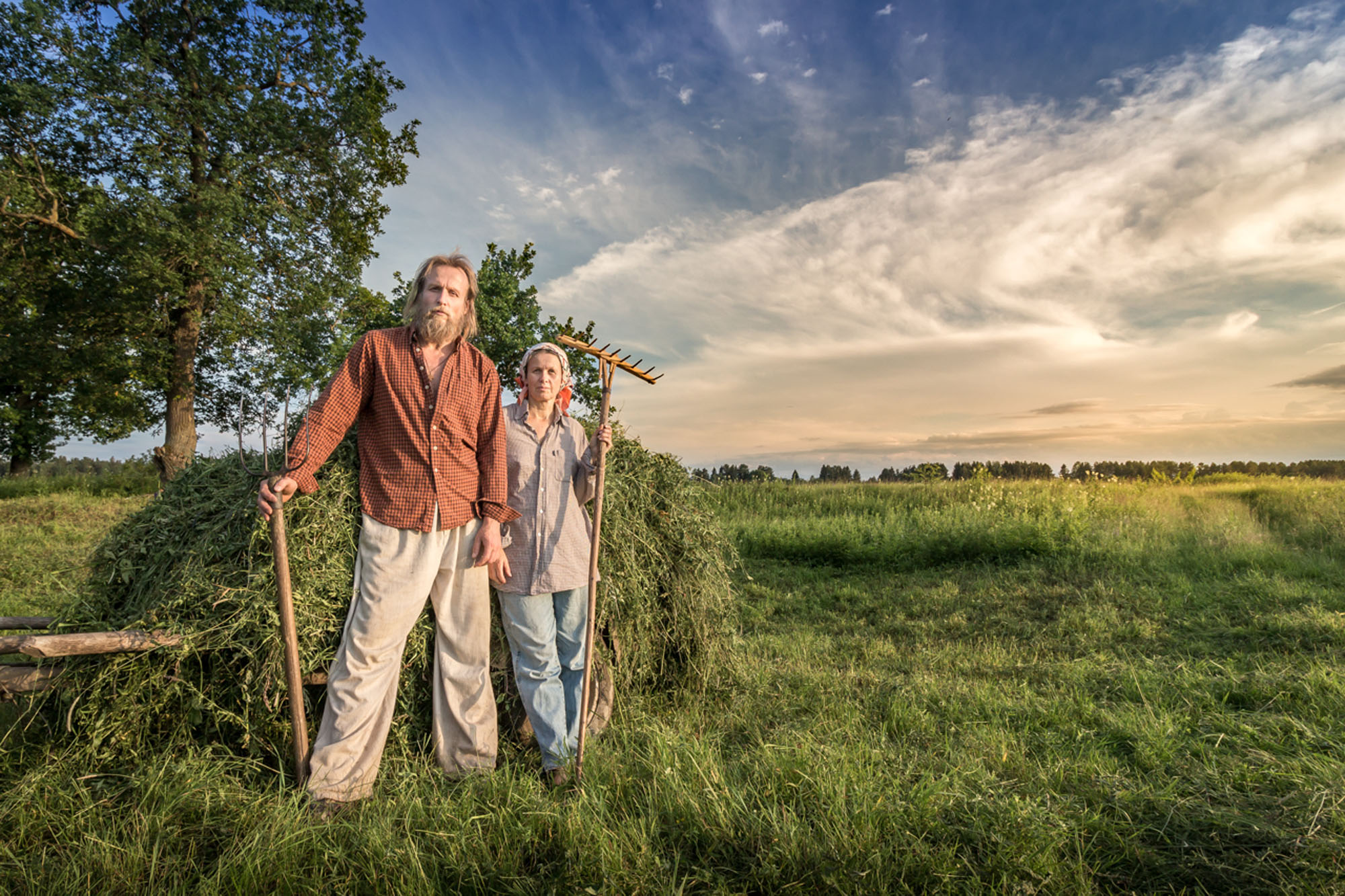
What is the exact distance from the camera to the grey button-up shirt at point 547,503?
139 inches

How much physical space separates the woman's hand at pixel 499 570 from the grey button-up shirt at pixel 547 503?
1.9 inches

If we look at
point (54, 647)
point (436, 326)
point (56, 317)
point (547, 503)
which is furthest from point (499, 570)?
point (56, 317)

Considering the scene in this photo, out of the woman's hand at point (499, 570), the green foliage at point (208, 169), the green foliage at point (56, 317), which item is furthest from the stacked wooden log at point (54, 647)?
the green foliage at point (56, 317)

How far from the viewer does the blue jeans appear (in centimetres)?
344

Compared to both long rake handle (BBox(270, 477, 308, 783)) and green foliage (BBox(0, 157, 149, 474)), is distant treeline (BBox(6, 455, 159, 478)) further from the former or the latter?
long rake handle (BBox(270, 477, 308, 783))

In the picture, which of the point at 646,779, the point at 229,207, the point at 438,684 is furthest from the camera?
the point at 229,207

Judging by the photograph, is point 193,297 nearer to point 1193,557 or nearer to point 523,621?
point 523,621

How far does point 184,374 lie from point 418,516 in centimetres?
1754

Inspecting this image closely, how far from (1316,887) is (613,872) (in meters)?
2.48

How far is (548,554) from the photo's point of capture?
11.6ft

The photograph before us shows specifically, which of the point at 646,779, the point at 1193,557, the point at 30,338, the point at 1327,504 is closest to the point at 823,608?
the point at 1193,557

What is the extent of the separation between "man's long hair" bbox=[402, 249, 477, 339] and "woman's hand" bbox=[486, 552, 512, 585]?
120 cm

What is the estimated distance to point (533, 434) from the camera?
3.76m

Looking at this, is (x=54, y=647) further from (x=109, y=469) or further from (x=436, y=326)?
(x=109, y=469)
